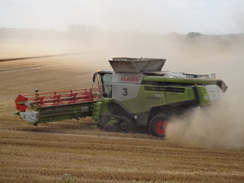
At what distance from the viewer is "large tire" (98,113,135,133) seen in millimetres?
10898

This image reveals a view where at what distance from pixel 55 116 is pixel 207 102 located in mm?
4649

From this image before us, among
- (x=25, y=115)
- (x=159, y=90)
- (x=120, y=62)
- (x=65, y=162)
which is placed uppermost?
(x=120, y=62)

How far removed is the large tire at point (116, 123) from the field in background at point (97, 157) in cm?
30

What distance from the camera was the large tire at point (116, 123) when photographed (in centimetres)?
1090

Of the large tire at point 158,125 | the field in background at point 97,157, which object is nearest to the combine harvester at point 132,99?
the large tire at point 158,125

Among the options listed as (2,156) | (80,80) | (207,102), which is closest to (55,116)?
(2,156)

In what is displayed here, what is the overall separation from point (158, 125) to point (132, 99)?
1140 mm

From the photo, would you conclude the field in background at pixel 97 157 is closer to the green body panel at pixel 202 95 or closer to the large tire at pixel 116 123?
the large tire at pixel 116 123

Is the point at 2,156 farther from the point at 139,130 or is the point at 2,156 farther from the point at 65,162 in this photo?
the point at 139,130

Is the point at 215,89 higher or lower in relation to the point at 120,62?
lower

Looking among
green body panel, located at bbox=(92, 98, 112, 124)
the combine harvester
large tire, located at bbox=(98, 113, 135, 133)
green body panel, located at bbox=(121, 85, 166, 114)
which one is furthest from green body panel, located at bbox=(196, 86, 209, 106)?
green body panel, located at bbox=(92, 98, 112, 124)

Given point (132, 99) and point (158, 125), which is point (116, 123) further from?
point (158, 125)

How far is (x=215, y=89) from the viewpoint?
10055 mm

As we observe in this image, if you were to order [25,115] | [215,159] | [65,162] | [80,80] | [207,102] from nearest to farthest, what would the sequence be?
[65,162]
[215,159]
[207,102]
[25,115]
[80,80]
